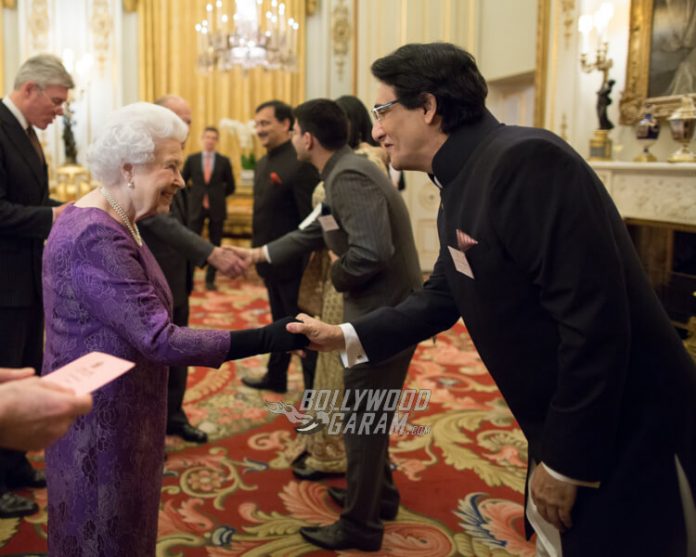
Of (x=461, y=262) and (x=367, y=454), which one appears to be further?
(x=367, y=454)

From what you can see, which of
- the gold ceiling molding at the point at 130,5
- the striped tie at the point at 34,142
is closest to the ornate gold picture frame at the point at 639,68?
the striped tie at the point at 34,142

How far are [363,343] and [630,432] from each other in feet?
2.52

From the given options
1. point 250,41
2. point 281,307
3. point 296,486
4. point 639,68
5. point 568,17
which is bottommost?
point 296,486

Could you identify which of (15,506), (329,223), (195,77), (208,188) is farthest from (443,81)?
(195,77)

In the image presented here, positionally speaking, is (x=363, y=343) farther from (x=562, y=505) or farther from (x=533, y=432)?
(x=562, y=505)

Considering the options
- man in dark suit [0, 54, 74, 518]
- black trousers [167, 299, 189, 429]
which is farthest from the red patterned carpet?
man in dark suit [0, 54, 74, 518]

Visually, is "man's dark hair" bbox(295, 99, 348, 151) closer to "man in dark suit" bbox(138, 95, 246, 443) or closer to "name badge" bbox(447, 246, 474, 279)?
"man in dark suit" bbox(138, 95, 246, 443)

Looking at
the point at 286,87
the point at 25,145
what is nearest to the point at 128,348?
the point at 25,145

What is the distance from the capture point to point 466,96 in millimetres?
1517

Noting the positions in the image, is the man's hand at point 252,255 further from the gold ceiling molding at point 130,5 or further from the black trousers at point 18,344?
the gold ceiling molding at point 130,5

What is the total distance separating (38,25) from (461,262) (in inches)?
392

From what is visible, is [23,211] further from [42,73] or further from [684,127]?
[684,127]

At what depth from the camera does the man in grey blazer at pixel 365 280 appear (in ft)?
8.33

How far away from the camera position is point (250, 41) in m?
7.01
